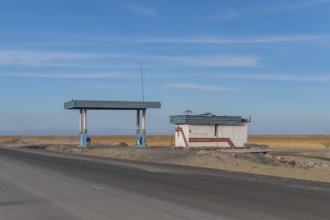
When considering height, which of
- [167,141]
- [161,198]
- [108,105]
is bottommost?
[167,141]

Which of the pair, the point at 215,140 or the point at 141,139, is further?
the point at 141,139

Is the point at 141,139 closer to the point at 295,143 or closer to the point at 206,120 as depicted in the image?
the point at 206,120

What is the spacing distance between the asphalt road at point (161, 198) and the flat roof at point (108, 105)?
30.3m

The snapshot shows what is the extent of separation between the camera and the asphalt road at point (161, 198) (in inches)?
421

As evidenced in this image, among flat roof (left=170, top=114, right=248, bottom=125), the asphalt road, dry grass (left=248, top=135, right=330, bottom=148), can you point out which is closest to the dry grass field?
dry grass (left=248, top=135, right=330, bottom=148)

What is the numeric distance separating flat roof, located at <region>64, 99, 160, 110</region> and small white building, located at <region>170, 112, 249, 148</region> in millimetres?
4009

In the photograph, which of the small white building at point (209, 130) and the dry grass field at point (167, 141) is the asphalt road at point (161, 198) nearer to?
the small white building at point (209, 130)

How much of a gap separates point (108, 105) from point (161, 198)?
37739 millimetres

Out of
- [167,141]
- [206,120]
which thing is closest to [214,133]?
[206,120]

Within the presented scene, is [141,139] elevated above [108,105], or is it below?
below

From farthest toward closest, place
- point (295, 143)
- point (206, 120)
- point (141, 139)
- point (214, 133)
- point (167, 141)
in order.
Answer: point (167, 141) < point (295, 143) < point (141, 139) < point (214, 133) < point (206, 120)

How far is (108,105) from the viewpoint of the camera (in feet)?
166

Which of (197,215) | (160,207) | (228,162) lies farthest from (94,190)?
(228,162)

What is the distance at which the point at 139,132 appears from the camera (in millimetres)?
52500
